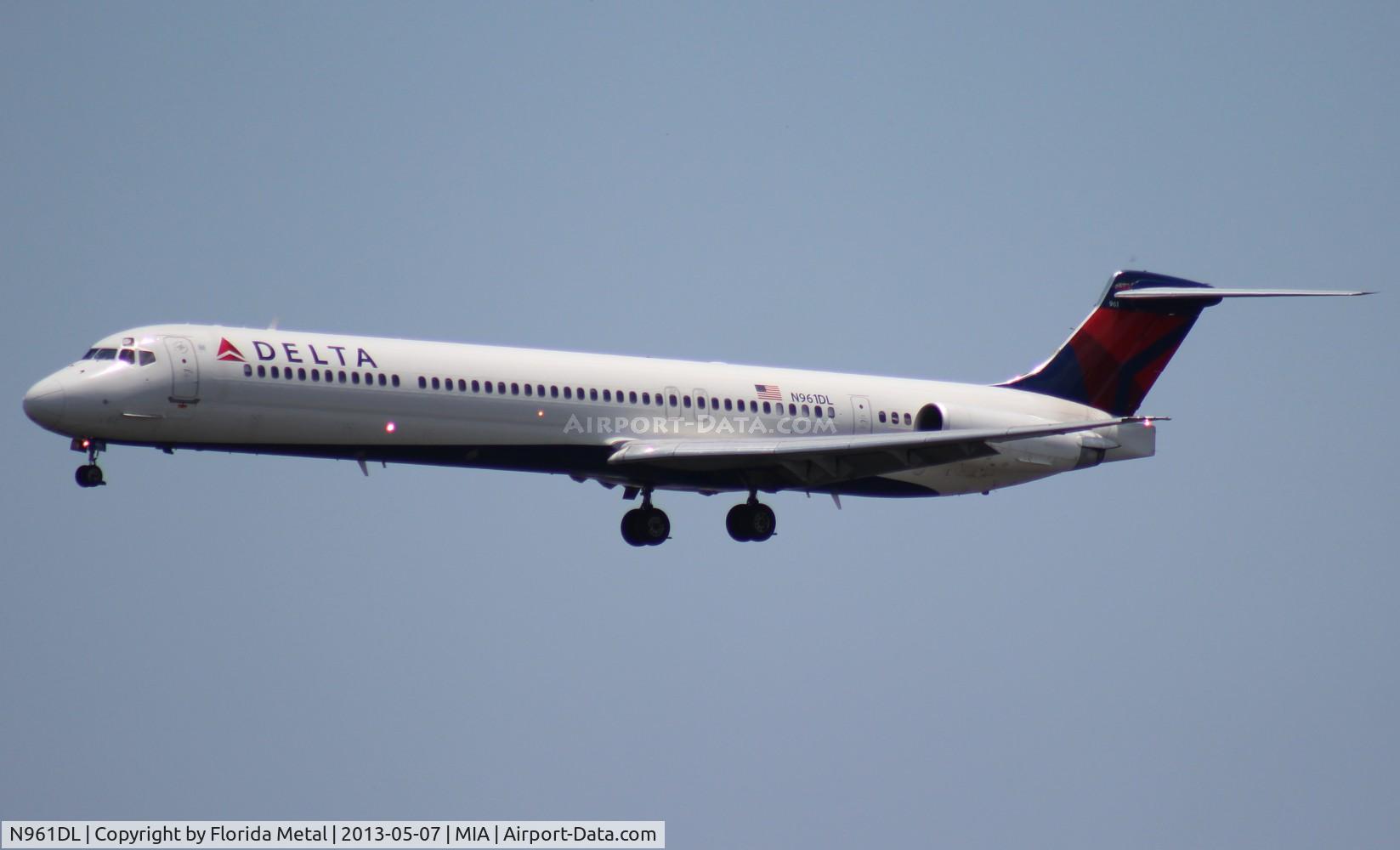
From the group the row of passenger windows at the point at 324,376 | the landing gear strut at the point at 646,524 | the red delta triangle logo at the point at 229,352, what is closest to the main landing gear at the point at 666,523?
the landing gear strut at the point at 646,524

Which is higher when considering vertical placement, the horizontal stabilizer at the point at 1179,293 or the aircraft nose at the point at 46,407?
the horizontal stabilizer at the point at 1179,293

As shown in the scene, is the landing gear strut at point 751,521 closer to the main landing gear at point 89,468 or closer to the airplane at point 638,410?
the airplane at point 638,410

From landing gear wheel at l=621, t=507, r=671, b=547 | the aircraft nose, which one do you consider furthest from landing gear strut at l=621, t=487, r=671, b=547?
the aircraft nose

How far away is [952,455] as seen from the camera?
37.2 m

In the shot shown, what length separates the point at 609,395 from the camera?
36219 millimetres

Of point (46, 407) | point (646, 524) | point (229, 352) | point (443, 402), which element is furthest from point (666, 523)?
point (46, 407)

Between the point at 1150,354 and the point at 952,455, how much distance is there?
27.8 feet

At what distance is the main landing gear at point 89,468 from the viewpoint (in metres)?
32.3

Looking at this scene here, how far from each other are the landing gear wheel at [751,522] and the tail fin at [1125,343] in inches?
288

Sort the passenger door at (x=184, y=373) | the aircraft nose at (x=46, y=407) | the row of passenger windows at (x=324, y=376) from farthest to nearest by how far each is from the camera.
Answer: the row of passenger windows at (x=324, y=376), the passenger door at (x=184, y=373), the aircraft nose at (x=46, y=407)

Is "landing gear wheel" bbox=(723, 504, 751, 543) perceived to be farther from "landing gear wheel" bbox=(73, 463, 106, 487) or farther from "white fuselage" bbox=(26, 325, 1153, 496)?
"landing gear wheel" bbox=(73, 463, 106, 487)

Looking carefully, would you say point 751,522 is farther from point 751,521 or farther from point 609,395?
point 609,395

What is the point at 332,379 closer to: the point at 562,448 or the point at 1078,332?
the point at 562,448

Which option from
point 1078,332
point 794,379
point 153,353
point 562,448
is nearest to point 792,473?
point 794,379
